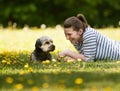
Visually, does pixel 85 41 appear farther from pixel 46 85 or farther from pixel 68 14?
pixel 68 14

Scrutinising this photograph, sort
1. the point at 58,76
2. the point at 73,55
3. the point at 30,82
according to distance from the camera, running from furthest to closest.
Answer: the point at 73,55 → the point at 58,76 → the point at 30,82

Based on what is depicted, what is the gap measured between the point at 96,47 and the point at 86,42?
0.26 meters

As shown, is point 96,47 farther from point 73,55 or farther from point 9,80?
point 9,80

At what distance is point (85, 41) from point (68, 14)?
2034 centimetres

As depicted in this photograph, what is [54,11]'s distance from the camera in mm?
29734

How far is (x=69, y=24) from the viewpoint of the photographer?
8.63m

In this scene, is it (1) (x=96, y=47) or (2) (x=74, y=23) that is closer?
(2) (x=74, y=23)

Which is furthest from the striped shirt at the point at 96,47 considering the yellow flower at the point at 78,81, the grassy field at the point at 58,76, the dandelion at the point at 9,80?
the yellow flower at the point at 78,81

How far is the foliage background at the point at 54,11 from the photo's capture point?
2748 cm

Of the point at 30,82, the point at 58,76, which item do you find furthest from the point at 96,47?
the point at 30,82

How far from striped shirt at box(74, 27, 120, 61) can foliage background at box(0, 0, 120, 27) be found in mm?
17962

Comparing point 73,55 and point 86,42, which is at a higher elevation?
point 86,42

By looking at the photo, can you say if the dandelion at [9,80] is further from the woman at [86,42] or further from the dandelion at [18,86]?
the woman at [86,42]

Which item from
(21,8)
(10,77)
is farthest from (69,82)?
(21,8)
